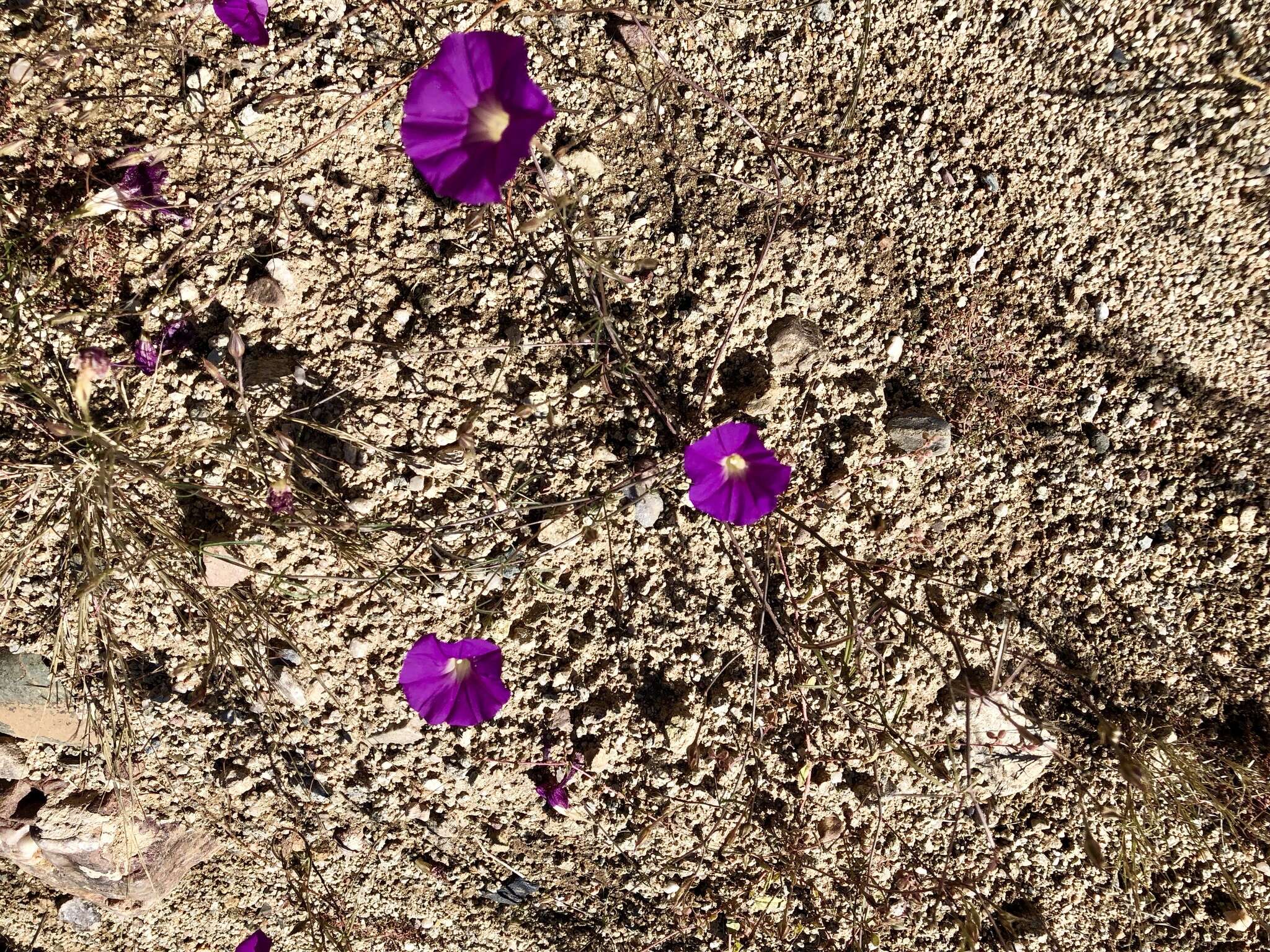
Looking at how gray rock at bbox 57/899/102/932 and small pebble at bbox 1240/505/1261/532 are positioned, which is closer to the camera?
small pebble at bbox 1240/505/1261/532

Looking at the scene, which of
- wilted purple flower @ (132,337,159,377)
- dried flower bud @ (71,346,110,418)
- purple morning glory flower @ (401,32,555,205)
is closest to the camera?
dried flower bud @ (71,346,110,418)

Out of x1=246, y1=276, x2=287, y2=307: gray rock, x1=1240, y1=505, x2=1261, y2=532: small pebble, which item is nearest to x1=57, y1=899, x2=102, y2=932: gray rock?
x1=246, y1=276, x2=287, y2=307: gray rock

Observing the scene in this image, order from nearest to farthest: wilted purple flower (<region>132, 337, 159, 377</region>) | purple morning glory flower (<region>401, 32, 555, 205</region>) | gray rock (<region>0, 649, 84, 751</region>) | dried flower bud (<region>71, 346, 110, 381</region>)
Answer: purple morning glory flower (<region>401, 32, 555, 205</region>), dried flower bud (<region>71, 346, 110, 381</region>), wilted purple flower (<region>132, 337, 159, 377</region>), gray rock (<region>0, 649, 84, 751</region>)

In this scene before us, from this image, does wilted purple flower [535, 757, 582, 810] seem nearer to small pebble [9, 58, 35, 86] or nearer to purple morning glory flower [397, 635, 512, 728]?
purple morning glory flower [397, 635, 512, 728]

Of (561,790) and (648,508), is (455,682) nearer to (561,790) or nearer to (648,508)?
(561,790)

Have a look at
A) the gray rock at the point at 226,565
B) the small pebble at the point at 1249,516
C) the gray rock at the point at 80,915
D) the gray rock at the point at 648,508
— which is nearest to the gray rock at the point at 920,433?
the gray rock at the point at 648,508

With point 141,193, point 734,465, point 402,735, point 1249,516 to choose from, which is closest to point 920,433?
point 734,465

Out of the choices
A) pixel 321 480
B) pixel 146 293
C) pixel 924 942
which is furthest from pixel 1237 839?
pixel 146 293

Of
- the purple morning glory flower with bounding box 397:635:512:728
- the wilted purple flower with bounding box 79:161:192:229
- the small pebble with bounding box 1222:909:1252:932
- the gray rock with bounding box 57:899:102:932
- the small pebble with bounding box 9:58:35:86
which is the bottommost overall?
the small pebble with bounding box 1222:909:1252:932

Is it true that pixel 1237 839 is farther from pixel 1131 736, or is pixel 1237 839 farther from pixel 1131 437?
pixel 1131 437
